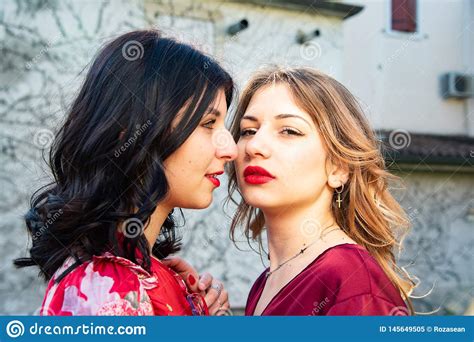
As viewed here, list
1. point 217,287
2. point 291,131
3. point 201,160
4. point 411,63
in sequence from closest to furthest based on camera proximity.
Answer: point 201,160
point 291,131
point 217,287
point 411,63

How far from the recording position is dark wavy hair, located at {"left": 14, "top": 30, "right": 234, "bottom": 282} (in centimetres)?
245

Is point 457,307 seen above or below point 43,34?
below

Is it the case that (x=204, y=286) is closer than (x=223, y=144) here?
No

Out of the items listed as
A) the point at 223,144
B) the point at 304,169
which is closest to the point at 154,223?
the point at 223,144

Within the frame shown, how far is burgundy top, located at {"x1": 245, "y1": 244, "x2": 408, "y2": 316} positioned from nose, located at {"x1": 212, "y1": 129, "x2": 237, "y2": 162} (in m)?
0.51

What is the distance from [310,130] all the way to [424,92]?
31.4ft

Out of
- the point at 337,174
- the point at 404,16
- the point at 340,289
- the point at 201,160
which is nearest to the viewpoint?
the point at 340,289

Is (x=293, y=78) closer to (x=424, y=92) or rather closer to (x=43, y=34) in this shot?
(x=43, y=34)

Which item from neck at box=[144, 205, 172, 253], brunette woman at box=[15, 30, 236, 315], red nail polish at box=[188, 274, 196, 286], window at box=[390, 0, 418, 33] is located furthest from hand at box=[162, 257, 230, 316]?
window at box=[390, 0, 418, 33]

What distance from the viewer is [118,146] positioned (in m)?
2.50

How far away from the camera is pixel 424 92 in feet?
39.1

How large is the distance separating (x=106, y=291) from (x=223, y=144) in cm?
76

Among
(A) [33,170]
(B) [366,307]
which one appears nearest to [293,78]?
(B) [366,307]

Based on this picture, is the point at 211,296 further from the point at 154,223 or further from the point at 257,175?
the point at 257,175
